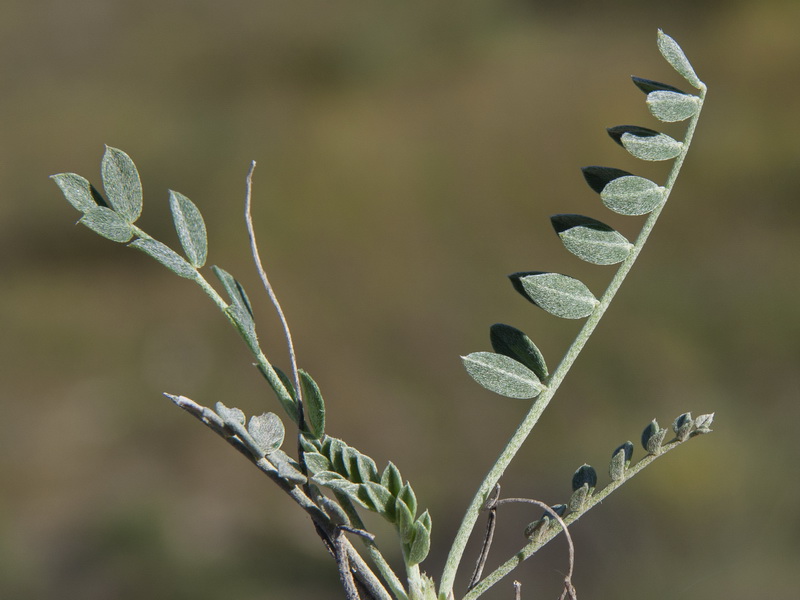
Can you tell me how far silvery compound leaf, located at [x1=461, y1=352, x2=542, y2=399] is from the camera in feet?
1.09

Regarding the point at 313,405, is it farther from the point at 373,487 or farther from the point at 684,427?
the point at 684,427

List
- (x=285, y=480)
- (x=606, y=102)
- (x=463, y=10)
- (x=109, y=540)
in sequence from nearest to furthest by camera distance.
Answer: (x=285, y=480)
(x=109, y=540)
(x=606, y=102)
(x=463, y=10)

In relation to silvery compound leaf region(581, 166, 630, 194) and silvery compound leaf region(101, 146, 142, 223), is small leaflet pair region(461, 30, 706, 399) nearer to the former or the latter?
silvery compound leaf region(581, 166, 630, 194)

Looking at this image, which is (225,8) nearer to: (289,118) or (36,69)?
(289,118)

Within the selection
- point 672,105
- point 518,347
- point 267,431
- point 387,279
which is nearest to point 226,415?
point 267,431

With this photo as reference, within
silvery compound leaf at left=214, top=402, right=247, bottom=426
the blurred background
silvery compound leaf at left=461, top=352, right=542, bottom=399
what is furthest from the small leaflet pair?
the blurred background

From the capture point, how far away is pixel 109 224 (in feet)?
1.10

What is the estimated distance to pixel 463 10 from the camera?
2.19m

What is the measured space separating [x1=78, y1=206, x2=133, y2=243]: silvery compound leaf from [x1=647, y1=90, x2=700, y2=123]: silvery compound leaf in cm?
24

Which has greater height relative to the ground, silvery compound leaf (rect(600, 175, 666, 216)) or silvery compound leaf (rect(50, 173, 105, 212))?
silvery compound leaf (rect(600, 175, 666, 216))

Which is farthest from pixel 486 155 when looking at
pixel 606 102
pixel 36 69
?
pixel 36 69

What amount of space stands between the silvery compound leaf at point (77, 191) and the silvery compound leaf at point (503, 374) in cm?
18

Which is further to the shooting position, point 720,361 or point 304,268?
point 304,268

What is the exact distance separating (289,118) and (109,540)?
123cm
